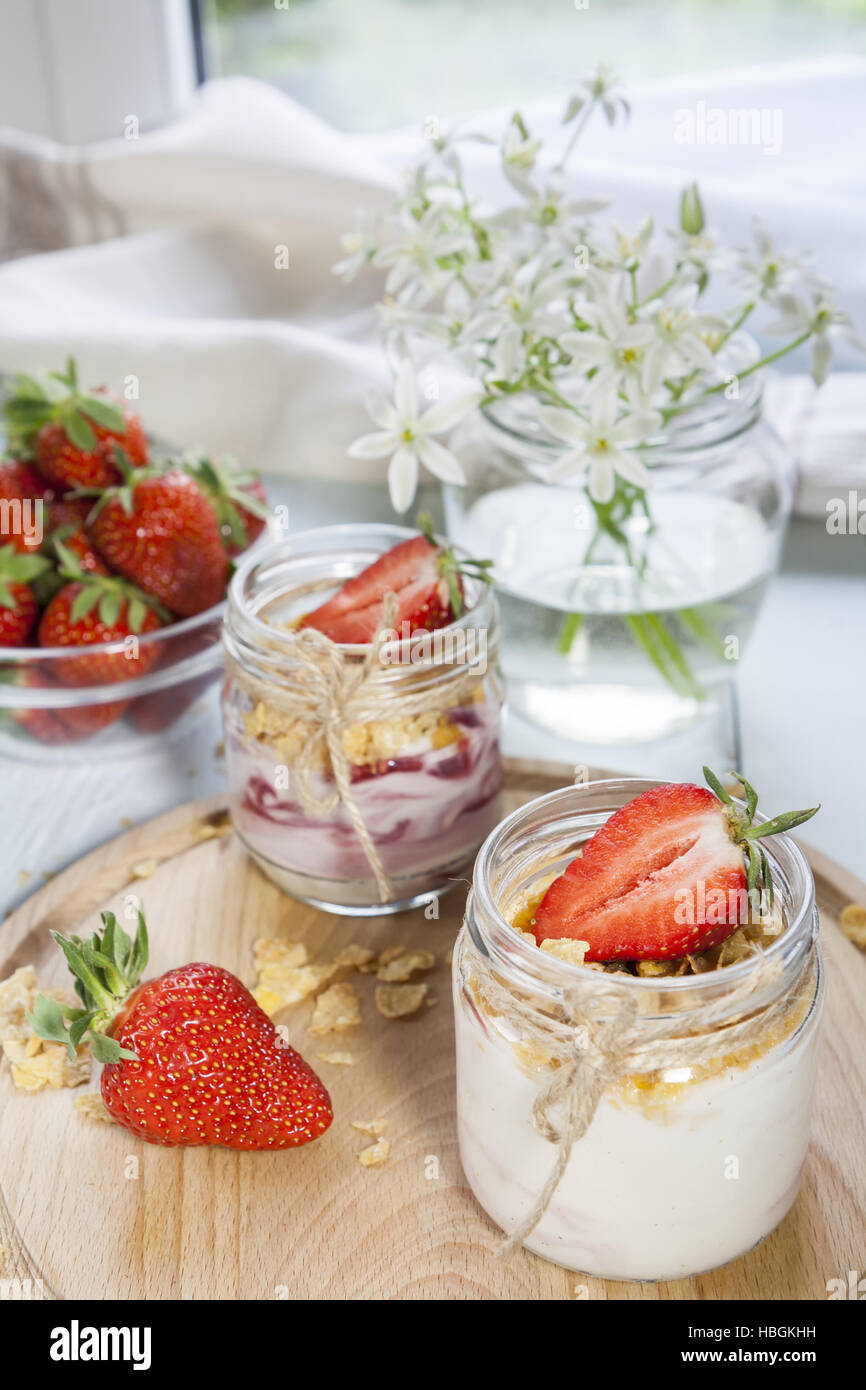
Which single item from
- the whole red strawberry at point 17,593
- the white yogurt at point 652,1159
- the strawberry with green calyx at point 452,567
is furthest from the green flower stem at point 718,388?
the whole red strawberry at point 17,593

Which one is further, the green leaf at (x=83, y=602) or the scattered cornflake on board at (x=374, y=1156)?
the green leaf at (x=83, y=602)

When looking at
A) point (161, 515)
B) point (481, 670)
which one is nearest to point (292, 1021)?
point (481, 670)

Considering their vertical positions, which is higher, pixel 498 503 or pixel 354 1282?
pixel 498 503

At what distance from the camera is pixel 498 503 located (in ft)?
4.48

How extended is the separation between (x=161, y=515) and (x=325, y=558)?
25 cm

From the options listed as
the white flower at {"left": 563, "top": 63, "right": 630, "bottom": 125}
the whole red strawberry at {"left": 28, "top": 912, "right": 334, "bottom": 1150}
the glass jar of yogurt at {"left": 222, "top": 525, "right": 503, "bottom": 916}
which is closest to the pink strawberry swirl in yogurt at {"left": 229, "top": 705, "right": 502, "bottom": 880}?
the glass jar of yogurt at {"left": 222, "top": 525, "right": 503, "bottom": 916}

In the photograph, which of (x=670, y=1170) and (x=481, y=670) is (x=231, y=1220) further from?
(x=481, y=670)

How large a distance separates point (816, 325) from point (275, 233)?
0.98m

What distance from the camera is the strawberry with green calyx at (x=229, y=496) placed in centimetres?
150

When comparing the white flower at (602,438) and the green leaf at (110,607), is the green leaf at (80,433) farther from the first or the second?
the white flower at (602,438)

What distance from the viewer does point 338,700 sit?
1.07 meters

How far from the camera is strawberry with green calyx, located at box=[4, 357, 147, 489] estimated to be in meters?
1.49

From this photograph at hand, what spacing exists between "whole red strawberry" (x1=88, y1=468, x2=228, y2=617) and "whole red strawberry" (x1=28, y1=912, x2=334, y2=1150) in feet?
1.76

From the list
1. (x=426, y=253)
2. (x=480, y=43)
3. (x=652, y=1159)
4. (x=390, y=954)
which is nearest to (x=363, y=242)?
(x=426, y=253)
